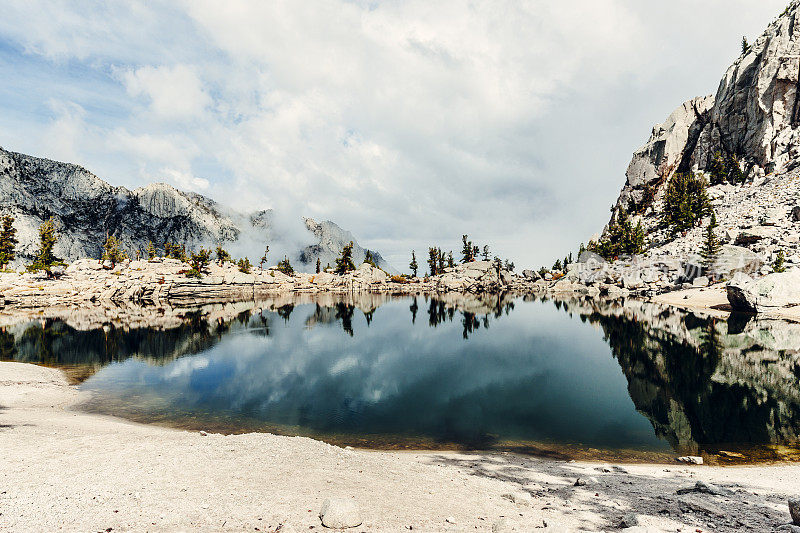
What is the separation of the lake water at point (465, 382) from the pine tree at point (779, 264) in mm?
27527

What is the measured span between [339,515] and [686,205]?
158416mm

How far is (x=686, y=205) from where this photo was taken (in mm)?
122812

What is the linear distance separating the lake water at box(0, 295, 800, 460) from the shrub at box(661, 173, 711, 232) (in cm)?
8132

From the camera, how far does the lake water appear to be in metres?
20.7

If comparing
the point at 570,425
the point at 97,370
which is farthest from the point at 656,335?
the point at 97,370

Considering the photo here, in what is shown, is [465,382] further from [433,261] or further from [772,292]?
[433,261]

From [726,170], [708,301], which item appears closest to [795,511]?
[708,301]

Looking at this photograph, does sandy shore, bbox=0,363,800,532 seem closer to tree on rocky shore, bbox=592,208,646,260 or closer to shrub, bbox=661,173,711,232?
tree on rocky shore, bbox=592,208,646,260

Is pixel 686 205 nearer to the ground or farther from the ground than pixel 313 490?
farther from the ground

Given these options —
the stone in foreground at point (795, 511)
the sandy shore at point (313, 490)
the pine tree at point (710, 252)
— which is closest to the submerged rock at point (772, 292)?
the pine tree at point (710, 252)

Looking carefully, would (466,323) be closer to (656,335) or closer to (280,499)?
(656,335)

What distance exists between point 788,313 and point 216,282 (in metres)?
158

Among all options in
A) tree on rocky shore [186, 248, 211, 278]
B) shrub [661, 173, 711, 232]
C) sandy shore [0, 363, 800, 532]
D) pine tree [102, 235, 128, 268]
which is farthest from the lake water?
pine tree [102, 235, 128, 268]

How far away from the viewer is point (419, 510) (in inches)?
349
